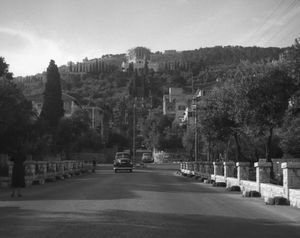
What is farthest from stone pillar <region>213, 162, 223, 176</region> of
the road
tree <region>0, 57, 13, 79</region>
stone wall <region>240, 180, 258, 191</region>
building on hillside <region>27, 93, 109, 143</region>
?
building on hillside <region>27, 93, 109, 143</region>

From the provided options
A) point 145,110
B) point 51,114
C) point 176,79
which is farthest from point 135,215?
point 176,79

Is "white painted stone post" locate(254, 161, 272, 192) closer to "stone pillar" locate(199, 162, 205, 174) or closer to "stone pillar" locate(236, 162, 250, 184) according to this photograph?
"stone pillar" locate(236, 162, 250, 184)

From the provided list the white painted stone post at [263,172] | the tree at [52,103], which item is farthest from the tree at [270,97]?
the tree at [52,103]

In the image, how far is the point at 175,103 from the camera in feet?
515

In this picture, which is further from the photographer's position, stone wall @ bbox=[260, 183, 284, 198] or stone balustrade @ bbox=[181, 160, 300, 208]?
stone wall @ bbox=[260, 183, 284, 198]

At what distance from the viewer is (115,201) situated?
19312 mm

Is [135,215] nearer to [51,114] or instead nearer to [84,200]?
[84,200]

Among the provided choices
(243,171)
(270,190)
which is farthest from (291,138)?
(270,190)

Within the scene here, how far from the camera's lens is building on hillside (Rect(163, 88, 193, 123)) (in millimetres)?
→ 154125

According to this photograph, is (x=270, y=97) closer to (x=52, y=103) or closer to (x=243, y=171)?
(x=243, y=171)

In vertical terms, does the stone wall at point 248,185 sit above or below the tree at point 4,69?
below

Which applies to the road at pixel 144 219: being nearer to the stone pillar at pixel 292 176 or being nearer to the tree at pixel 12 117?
the stone pillar at pixel 292 176

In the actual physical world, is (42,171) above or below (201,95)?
below

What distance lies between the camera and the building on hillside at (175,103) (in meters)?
154
